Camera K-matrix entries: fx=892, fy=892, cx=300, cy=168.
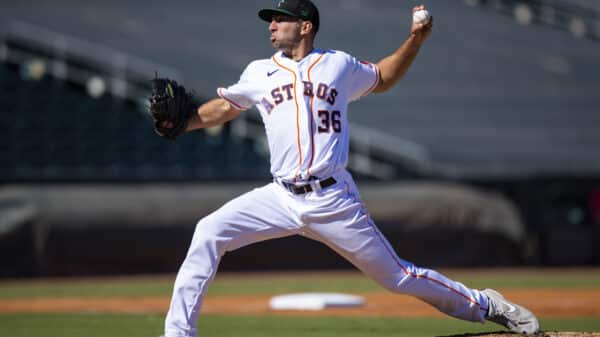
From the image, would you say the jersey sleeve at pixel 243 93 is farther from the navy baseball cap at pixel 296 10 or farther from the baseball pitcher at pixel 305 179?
the navy baseball cap at pixel 296 10

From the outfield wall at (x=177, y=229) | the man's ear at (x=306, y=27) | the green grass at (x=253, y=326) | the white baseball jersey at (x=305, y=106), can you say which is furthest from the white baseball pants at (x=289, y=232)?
the outfield wall at (x=177, y=229)

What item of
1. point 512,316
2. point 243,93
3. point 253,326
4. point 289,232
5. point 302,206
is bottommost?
point 253,326

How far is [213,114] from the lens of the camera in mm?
4543

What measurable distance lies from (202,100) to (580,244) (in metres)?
6.95

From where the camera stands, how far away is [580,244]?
1323cm

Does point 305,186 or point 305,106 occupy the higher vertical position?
point 305,106

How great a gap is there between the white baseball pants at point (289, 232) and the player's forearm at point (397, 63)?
1.85 ft

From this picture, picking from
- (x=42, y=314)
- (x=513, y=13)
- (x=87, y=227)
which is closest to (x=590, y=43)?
(x=513, y=13)

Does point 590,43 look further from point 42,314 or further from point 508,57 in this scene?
point 42,314

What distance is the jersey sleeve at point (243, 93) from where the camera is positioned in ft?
14.2

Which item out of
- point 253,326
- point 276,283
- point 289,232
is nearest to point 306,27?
point 289,232

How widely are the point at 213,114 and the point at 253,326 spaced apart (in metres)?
1.96

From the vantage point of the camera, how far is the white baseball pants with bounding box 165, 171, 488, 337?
4.07 meters

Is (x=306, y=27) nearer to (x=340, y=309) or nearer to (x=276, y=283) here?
(x=340, y=309)
